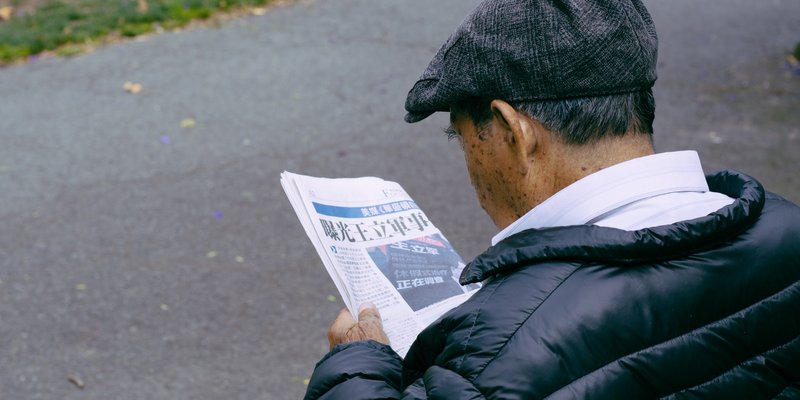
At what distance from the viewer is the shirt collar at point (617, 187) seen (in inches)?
51.4

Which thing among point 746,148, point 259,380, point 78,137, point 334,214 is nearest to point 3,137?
point 78,137

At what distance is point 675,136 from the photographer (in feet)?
16.8

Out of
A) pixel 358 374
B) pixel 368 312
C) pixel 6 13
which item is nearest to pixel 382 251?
pixel 368 312

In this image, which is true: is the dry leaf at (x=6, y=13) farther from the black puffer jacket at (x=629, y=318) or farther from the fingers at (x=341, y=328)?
the black puffer jacket at (x=629, y=318)

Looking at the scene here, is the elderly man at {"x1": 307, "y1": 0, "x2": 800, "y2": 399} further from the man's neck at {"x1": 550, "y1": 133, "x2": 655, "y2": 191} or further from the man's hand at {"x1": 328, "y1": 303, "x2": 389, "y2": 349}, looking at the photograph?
the man's hand at {"x1": 328, "y1": 303, "x2": 389, "y2": 349}

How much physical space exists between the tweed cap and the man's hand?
53 cm

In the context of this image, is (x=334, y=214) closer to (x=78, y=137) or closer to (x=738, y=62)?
(x=78, y=137)

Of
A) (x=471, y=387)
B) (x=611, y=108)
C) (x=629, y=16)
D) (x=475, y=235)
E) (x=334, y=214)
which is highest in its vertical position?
(x=629, y=16)

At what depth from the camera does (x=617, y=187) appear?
1310 millimetres

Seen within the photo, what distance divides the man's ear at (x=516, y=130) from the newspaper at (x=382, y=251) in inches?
18.4

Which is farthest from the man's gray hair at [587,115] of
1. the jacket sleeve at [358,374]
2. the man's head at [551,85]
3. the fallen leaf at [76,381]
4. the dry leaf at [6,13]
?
the dry leaf at [6,13]

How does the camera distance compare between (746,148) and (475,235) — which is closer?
(475,235)

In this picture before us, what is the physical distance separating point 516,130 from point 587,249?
0.25 m

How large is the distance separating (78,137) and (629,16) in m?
4.18
